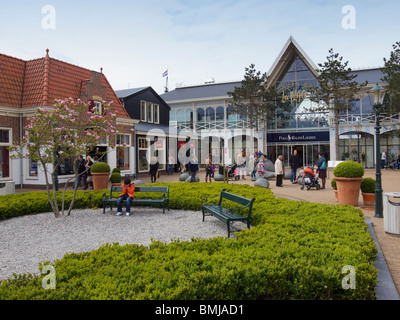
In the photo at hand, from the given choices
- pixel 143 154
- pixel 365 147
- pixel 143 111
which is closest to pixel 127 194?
pixel 143 154

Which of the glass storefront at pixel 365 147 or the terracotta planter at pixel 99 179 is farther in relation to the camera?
the glass storefront at pixel 365 147

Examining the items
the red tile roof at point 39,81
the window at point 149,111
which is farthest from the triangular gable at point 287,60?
the red tile roof at point 39,81

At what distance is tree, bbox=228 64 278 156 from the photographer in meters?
29.5

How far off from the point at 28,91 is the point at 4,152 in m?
3.42

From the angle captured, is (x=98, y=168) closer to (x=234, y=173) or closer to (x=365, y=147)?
(x=234, y=173)

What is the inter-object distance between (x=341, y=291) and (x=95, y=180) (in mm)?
12262

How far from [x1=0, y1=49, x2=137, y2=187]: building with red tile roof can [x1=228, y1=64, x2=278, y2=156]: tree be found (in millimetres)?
14651

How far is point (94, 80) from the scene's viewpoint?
1878cm

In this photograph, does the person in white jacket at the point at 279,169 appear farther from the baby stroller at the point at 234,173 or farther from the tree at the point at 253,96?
the tree at the point at 253,96

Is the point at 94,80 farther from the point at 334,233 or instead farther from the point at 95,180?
the point at 334,233

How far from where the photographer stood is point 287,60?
1268 inches

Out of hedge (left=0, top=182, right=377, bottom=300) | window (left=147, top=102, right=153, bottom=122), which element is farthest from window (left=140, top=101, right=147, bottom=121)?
hedge (left=0, top=182, right=377, bottom=300)

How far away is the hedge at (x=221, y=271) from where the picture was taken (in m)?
3.03
